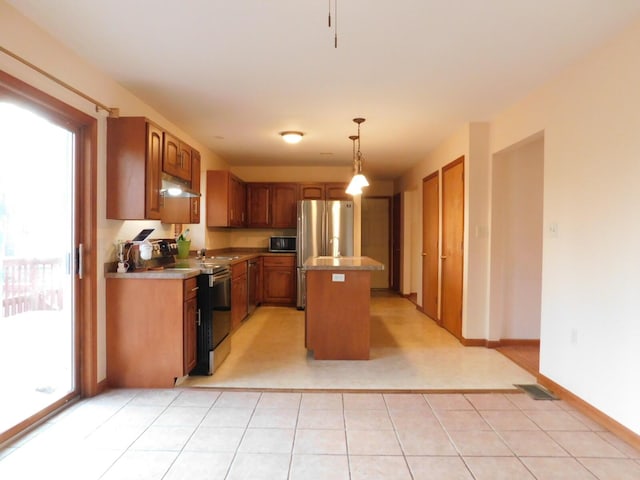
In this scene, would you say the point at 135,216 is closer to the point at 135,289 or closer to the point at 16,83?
the point at 135,289

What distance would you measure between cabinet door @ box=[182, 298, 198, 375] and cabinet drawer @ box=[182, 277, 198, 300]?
0.16 feet

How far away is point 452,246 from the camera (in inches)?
177

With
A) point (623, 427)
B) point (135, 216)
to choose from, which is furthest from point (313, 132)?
point (623, 427)

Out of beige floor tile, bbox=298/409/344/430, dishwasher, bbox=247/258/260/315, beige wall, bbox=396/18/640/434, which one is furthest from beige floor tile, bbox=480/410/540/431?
dishwasher, bbox=247/258/260/315

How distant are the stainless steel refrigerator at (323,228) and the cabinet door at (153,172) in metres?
2.98

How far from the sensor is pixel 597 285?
2398 mm

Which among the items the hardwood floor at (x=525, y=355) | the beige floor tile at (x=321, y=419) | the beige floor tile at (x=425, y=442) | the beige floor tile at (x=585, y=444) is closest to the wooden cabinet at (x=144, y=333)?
the beige floor tile at (x=321, y=419)

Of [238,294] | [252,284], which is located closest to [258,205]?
[252,284]

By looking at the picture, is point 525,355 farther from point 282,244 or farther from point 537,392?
point 282,244

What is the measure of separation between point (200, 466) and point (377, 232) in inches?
260

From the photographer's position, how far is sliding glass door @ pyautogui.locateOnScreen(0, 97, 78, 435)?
2.16 m

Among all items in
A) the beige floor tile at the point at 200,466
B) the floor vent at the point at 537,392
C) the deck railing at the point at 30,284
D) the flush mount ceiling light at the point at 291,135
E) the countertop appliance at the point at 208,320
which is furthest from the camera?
the flush mount ceiling light at the point at 291,135

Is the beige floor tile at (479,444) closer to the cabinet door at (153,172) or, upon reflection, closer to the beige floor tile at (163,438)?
the beige floor tile at (163,438)

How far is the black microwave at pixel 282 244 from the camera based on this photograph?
20.4ft
